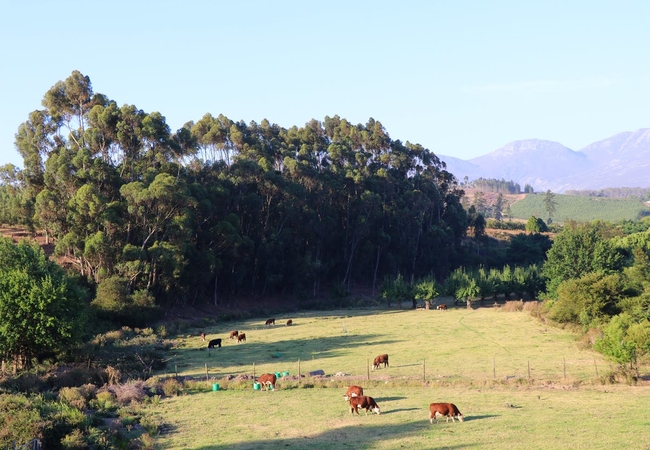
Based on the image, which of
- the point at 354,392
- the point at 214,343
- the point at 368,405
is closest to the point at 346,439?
the point at 368,405

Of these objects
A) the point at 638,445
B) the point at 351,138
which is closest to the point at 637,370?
the point at 638,445

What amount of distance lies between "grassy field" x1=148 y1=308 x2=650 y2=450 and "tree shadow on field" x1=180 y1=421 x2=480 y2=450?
4 centimetres

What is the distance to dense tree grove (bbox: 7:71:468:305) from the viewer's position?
61.2 meters

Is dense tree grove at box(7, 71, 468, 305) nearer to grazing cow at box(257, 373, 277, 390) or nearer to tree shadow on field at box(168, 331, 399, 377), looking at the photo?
tree shadow on field at box(168, 331, 399, 377)

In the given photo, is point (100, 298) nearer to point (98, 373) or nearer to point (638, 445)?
point (98, 373)

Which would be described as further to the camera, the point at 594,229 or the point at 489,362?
the point at 594,229

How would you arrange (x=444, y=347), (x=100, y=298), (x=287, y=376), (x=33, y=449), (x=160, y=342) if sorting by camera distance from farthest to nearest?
(x=100, y=298) < (x=160, y=342) < (x=444, y=347) < (x=287, y=376) < (x=33, y=449)

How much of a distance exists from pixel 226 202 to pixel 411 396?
162 feet

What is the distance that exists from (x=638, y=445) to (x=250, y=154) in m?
68.6

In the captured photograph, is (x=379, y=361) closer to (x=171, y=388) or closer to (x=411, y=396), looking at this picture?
(x=411, y=396)

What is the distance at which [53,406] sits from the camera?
24938 mm

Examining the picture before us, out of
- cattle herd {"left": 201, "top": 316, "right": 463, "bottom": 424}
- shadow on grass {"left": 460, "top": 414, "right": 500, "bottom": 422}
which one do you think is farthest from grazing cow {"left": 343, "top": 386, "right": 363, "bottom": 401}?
shadow on grass {"left": 460, "top": 414, "right": 500, "bottom": 422}

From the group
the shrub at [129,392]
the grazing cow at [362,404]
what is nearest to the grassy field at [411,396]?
the grazing cow at [362,404]

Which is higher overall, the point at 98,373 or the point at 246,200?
the point at 246,200
